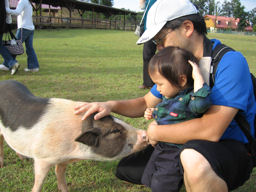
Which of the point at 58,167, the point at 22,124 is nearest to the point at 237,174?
the point at 58,167

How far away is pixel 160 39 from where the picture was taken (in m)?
2.07

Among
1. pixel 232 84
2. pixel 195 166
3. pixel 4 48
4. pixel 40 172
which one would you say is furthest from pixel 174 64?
pixel 4 48

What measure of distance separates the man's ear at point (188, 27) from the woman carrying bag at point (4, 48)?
544cm

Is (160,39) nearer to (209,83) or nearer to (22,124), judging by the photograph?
(209,83)

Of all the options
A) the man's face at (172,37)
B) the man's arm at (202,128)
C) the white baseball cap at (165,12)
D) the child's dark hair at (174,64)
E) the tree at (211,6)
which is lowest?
the man's arm at (202,128)

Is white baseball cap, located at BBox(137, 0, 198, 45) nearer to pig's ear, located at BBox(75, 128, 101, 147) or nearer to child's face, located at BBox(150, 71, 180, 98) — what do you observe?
child's face, located at BBox(150, 71, 180, 98)

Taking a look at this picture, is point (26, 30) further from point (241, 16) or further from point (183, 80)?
point (241, 16)

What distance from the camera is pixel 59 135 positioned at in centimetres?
212

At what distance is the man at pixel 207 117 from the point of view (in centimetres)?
170

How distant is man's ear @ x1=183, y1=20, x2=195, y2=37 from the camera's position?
6.40 ft

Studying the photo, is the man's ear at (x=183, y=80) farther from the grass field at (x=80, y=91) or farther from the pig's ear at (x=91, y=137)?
the grass field at (x=80, y=91)

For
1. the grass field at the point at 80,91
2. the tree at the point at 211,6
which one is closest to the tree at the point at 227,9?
the tree at the point at 211,6

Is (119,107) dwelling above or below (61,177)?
above

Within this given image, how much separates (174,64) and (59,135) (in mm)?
1097
